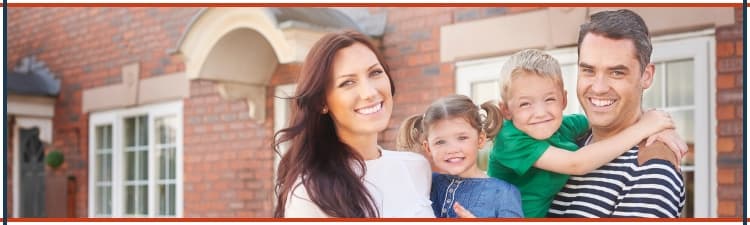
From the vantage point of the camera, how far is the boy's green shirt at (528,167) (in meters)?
1.81

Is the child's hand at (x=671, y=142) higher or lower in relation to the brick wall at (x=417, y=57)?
lower

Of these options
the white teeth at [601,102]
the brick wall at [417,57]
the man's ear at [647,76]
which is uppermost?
the brick wall at [417,57]

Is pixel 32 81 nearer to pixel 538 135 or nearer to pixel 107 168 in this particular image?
pixel 107 168

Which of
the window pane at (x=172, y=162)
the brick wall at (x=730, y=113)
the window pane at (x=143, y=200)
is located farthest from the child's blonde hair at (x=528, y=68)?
the window pane at (x=143, y=200)

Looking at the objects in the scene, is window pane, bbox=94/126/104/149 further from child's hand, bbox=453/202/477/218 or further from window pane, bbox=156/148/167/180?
child's hand, bbox=453/202/477/218

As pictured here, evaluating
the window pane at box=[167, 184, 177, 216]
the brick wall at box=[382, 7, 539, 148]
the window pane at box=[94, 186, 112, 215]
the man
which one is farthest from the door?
the man

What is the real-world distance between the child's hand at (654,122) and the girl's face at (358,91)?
0.46 m

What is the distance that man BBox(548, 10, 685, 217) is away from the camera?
1689mm

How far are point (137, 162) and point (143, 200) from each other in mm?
314

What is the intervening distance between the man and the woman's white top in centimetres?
28

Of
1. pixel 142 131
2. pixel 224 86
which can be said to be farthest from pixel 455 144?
pixel 142 131

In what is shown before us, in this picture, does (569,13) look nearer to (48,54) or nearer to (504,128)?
(504,128)

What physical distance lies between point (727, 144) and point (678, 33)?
20.5 inches

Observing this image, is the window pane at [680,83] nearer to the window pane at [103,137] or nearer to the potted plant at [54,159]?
the window pane at [103,137]
